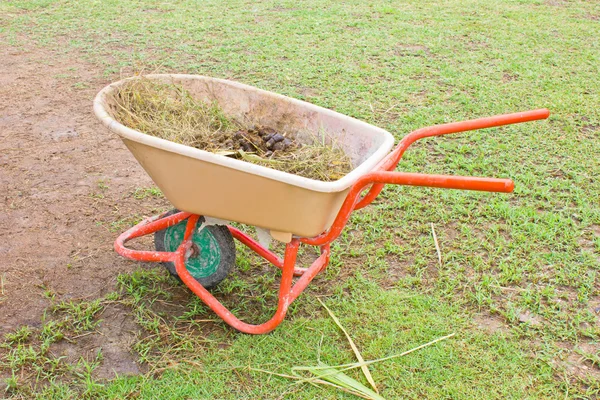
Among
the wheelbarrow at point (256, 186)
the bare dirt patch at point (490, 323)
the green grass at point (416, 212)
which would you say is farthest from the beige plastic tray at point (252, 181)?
the bare dirt patch at point (490, 323)

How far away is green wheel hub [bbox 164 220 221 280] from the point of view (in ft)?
9.74

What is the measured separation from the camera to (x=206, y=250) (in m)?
3.00

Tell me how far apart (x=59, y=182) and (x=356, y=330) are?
2.18 m

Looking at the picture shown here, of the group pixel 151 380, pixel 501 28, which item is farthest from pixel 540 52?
pixel 151 380

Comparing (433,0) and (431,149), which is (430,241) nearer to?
(431,149)

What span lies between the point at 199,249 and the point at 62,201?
4.20ft

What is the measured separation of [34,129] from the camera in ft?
15.2

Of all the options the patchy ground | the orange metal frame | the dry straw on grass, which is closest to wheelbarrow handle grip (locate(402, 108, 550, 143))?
the orange metal frame

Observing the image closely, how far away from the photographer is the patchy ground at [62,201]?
9.82ft

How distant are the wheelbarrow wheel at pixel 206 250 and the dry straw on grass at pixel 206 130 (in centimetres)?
38

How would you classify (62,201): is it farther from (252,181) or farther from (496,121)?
(496,121)

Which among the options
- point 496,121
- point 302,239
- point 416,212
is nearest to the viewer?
point 496,121

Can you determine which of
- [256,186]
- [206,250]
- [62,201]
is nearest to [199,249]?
[206,250]

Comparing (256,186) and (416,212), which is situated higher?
(256,186)
